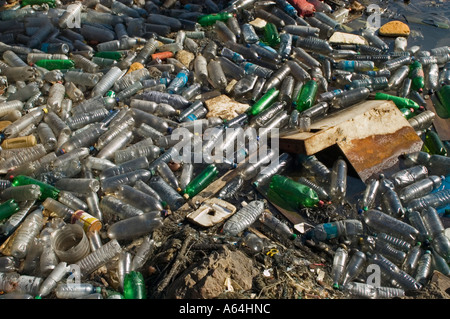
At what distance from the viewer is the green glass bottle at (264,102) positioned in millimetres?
6188

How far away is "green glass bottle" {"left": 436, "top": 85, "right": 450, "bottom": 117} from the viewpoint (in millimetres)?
6422

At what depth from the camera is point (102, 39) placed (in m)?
7.75

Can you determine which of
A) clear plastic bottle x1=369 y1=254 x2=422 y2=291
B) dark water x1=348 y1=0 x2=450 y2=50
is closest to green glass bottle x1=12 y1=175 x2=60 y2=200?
clear plastic bottle x1=369 y1=254 x2=422 y2=291

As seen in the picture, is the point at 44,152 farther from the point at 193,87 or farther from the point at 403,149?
the point at 403,149

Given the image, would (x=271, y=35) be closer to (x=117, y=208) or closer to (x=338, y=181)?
(x=338, y=181)

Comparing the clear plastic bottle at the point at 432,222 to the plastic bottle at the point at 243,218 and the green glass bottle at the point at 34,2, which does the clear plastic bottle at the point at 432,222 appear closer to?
the plastic bottle at the point at 243,218

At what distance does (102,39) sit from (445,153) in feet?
19.9

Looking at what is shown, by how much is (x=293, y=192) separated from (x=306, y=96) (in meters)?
1.98

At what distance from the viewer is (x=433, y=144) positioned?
19.0 ft

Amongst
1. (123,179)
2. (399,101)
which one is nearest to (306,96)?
(399,101)

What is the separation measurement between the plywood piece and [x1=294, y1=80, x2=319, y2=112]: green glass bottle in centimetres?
51

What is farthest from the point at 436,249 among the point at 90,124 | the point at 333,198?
the point at 90,124

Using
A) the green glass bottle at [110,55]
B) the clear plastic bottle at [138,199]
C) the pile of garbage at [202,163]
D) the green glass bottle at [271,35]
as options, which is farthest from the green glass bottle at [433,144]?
the green glass bottle at [110,55]

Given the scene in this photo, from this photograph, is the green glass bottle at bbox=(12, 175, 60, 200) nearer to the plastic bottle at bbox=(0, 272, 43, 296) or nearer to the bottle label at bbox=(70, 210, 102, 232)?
the bottle label at bbox=(70, 210, 102, 232)
